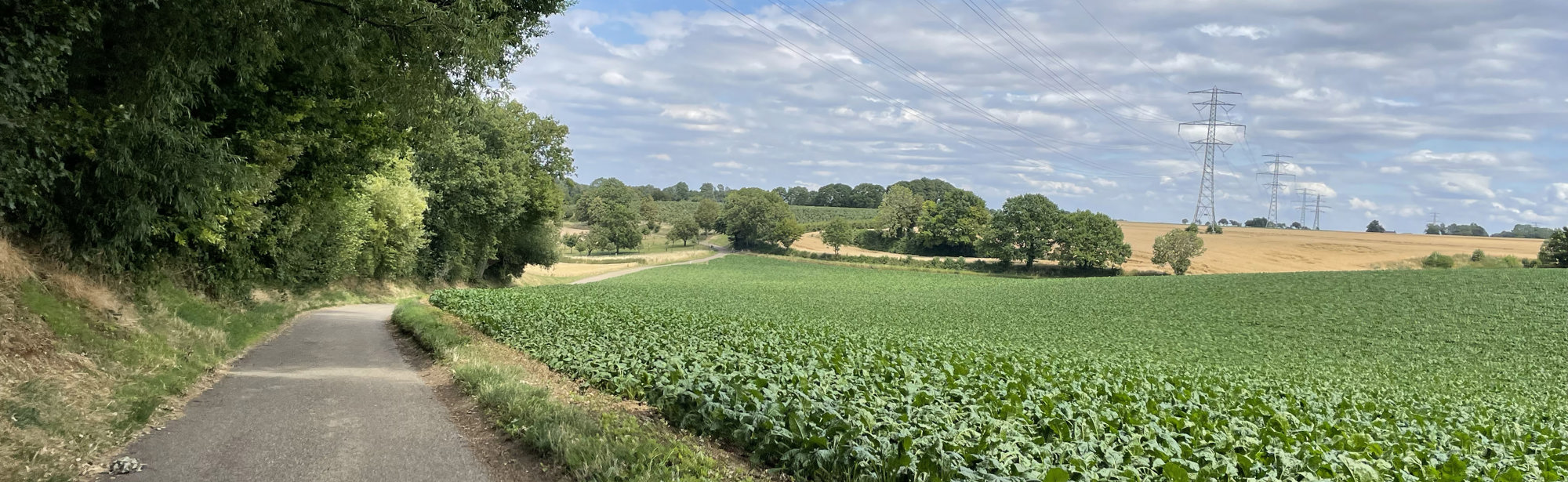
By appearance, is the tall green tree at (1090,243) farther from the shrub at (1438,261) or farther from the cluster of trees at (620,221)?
the cluster of trees at (620,221)

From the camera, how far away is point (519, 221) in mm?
50062

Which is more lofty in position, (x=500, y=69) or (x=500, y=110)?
(x=500, y=110)

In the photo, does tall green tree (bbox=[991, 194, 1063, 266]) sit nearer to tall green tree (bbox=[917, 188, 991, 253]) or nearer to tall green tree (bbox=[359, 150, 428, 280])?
tall green tree (bbox=[917, 188, 991, 253])

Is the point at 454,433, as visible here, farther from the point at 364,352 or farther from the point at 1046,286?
the point at 1046,286

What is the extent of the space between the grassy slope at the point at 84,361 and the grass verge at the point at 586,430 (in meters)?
3.32

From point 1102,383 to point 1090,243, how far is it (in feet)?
261

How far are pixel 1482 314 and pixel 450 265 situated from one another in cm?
5175

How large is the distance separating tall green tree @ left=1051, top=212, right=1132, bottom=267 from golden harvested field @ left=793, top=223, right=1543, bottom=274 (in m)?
4.39

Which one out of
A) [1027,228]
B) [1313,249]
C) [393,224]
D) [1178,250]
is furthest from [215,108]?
[1313,249]

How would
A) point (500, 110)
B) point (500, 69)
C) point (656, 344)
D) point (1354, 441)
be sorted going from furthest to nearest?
point (500, 110) < point (656, 344) < point (500, 69) < point (1354, 441)

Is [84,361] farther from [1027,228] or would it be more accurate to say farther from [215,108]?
[1027,228]

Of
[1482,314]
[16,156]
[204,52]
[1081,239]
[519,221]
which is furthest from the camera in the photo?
[1081,239]

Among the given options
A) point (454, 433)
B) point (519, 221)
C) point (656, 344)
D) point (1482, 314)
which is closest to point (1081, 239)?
point (1482, 314)

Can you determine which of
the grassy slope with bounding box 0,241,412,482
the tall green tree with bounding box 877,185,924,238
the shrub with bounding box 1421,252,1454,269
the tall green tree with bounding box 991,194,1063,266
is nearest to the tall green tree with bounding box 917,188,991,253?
the tall green tree with bounding box 877,185,924,238
